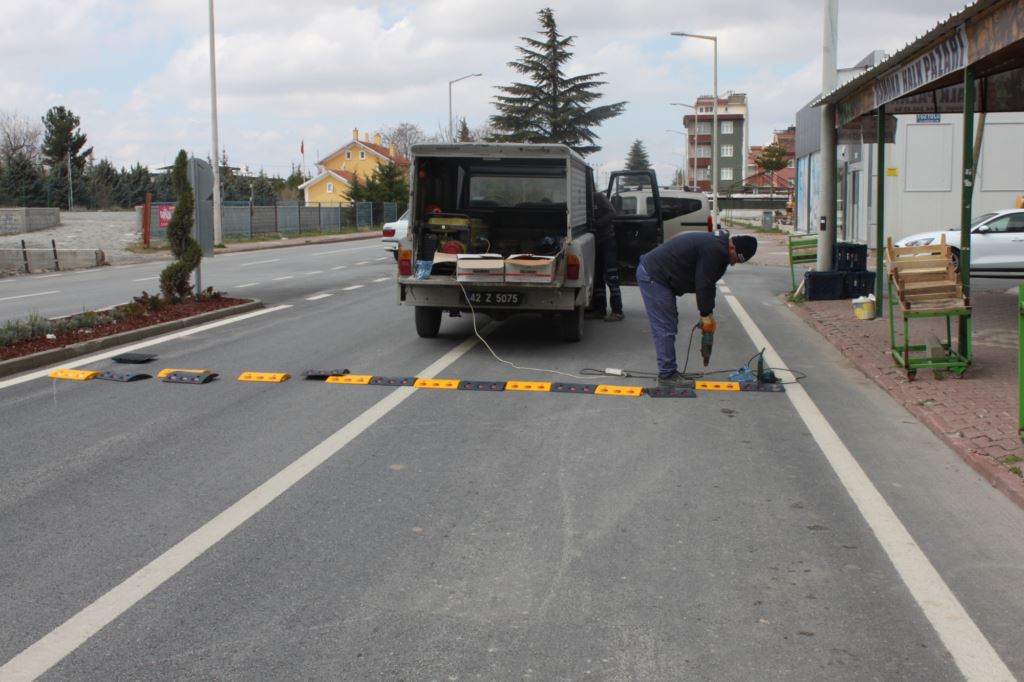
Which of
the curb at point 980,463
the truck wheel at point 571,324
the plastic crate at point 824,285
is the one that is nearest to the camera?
the curb at point 980,463

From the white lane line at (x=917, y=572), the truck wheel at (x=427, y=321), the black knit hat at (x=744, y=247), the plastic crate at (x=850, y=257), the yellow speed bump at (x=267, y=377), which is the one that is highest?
the black knit hat at (x=744, y=247)

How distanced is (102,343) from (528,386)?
5454mm

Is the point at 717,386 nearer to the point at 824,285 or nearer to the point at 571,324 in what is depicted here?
the point at 571,324

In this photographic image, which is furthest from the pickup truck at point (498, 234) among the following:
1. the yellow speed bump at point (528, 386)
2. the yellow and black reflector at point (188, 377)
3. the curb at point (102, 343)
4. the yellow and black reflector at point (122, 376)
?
the curb at point (102, 343)

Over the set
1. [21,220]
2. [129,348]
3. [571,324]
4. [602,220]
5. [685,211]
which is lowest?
[129,348]

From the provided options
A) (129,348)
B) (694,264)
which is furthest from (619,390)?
(129,348)

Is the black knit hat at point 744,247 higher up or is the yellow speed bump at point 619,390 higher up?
the black knit hat at point 744,247

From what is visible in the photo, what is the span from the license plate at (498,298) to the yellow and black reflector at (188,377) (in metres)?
3.03

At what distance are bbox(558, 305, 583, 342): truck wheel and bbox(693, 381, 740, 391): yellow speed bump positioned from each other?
8.86 feet

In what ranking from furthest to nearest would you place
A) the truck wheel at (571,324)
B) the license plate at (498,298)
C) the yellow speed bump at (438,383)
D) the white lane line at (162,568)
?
the truck wheel at (571,324)
the license plate at (498,298)
the yellow speed bump at (438,383)
the white lane line at (162,568)

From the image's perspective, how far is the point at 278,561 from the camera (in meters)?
4.98

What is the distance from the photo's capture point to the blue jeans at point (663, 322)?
374 inches

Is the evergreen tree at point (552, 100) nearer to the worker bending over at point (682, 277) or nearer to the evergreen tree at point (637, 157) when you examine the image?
the worker bending over at point (682, 277)

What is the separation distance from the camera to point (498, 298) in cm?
1159
